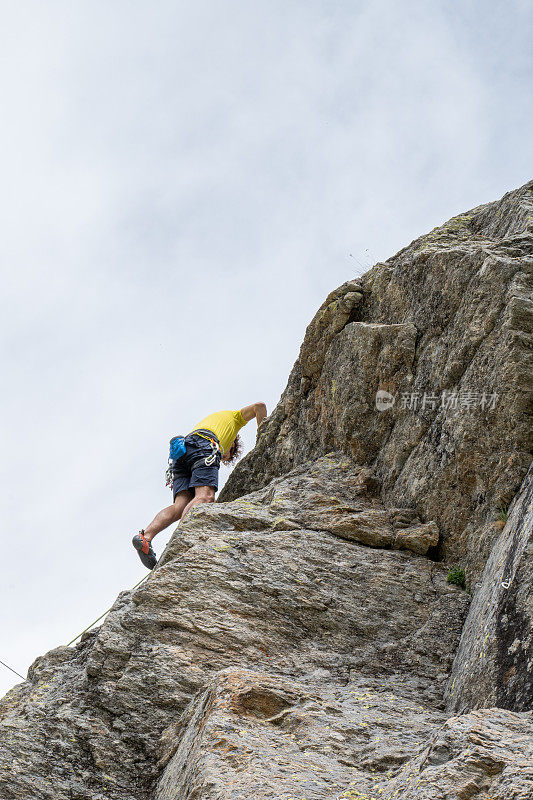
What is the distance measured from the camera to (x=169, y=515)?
11.7 metres

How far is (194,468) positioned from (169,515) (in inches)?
32.7

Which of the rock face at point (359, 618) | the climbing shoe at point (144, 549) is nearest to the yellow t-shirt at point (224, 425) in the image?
the climbing shoe at point (144, 549)

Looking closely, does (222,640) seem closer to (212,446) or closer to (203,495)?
(203,495)

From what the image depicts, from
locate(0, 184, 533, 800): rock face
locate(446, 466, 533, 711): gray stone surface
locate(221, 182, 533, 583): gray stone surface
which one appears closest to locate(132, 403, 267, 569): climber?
locate(221, 182, 533, 583): gray stone surface

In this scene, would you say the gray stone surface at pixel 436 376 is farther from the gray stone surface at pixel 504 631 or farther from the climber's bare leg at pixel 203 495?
the gray stone surface at pixel 504 631

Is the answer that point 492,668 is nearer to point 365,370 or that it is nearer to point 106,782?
point 106,782

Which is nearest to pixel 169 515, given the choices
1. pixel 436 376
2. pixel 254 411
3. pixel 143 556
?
pixel 143 556

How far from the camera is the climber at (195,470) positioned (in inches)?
445

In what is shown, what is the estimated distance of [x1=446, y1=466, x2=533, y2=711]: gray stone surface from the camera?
463 centimetres

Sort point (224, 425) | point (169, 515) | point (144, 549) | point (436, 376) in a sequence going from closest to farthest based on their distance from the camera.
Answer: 1. point (436, 376)
2. point (144, 549)
3. point (169, 515)
4. point (224, 425)

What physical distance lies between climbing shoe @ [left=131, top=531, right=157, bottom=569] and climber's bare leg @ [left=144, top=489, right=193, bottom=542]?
23cm

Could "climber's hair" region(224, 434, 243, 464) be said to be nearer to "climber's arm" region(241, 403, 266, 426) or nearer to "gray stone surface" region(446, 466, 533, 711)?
"climber's arm" region(241, 403, 266, 426)

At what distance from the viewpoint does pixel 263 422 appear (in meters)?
12.1

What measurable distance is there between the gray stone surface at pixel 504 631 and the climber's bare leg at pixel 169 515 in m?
6.14
